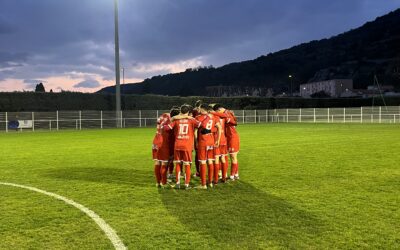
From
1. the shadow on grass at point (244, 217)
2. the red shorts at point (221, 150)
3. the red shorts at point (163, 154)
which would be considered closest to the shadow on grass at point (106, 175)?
the red shorts at point (163, 154)

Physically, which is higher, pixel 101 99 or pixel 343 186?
pixel 101 99

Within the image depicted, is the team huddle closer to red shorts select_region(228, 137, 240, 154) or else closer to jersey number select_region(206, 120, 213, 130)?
jersey number select_region(206, 120, 213, 130)

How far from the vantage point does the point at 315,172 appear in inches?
444

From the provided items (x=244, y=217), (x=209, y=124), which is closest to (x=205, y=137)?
(x=209, y=124)

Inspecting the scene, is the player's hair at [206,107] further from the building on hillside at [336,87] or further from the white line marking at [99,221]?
the building on hillside at [336,87]

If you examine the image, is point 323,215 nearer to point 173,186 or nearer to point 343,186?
point 343,186

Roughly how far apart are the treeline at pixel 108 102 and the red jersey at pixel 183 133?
3716 centimetres

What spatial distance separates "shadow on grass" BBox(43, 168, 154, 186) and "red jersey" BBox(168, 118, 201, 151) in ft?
5.71

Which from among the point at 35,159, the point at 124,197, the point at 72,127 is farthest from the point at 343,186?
the point at 72,127

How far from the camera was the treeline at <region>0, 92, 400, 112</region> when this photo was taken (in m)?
42.4

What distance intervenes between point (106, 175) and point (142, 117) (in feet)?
119

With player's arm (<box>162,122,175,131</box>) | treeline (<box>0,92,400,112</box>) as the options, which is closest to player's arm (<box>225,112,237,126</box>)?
player's arm (<box>162,122,175,131</box>)

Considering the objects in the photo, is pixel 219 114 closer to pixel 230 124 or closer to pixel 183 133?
pixel 230 124

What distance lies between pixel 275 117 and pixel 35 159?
45353mm
